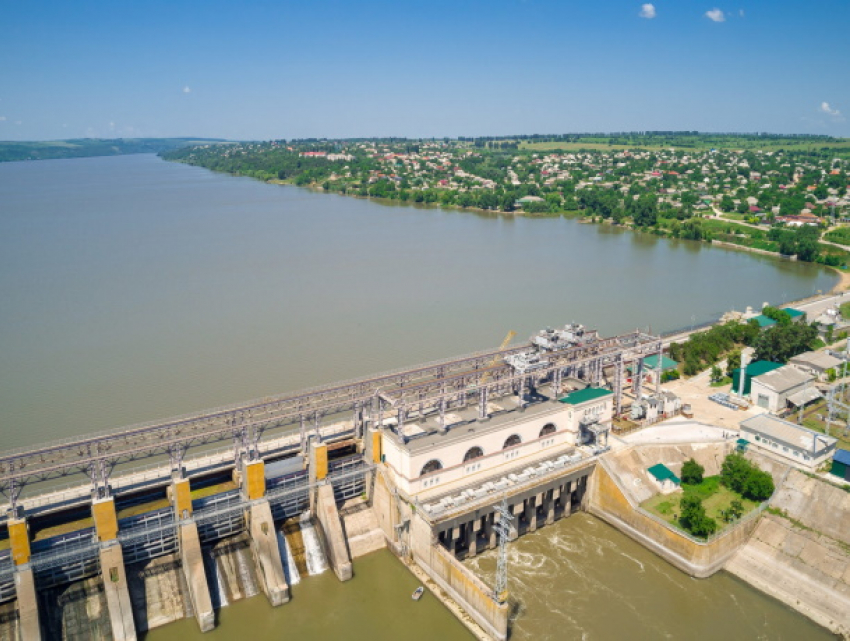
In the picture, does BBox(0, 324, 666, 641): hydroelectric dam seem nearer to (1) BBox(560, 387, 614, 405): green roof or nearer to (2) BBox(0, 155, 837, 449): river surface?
(1) BBox(560, 387, 614, 405): green roof

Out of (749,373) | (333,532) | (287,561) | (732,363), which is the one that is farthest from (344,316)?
(749,373)

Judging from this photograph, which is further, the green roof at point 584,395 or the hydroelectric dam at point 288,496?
the green roof at point 584,395

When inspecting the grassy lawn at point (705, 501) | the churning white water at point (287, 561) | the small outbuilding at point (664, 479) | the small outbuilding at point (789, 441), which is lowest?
the churning white water at point (287, 561)

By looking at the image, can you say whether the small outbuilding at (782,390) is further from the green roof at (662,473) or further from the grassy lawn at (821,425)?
the green roof at (662,473)

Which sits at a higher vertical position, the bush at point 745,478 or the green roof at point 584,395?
the green roof at point 584,395

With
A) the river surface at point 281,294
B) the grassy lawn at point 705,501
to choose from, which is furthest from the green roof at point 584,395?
the river surface at point 281,294

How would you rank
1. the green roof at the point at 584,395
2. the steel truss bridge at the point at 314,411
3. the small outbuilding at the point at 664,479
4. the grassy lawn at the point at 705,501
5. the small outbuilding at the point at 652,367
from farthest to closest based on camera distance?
1. the small outbuilding at the point at 652,367
2. the green roof at the point at 584,395
3. the small outbuilding at the point at 664,479
4. the grassy lawn at the point at 705,501
5. the steel truss bridge at the point at 314,411

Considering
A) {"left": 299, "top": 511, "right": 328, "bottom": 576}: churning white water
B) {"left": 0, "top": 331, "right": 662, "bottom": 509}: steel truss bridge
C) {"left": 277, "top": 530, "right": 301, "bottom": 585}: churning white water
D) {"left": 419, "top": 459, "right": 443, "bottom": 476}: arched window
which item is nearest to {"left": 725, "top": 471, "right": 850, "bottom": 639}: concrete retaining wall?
{"left": 0, "top": 331, "right": 662, "bottom": 509}: steel truss bridge
